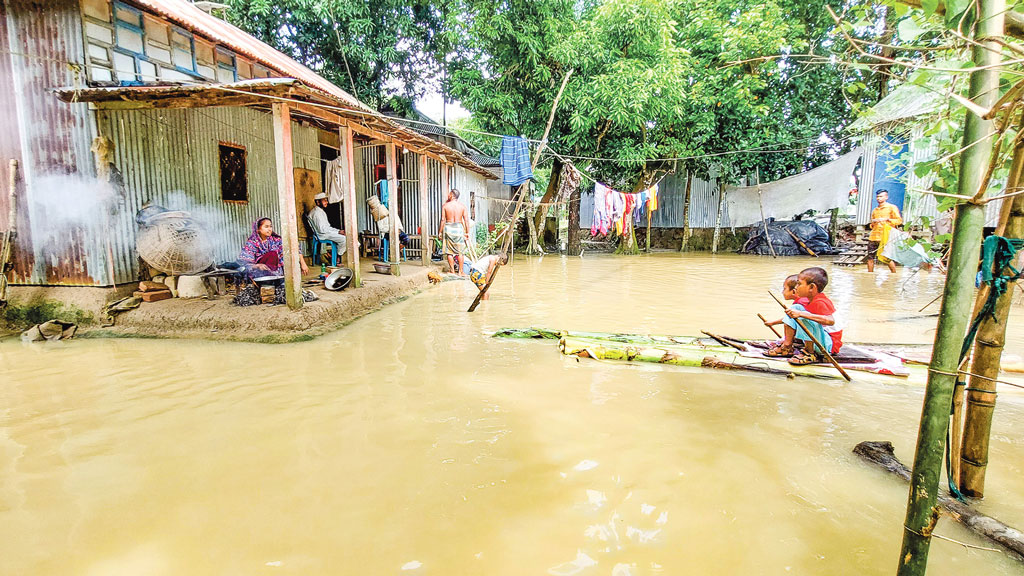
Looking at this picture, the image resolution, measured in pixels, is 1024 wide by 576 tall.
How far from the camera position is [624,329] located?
6.55 meters

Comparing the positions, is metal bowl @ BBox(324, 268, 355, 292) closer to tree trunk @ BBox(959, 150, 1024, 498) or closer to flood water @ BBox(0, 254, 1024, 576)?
flood water @ BBox(0, 254, 1024, 576)

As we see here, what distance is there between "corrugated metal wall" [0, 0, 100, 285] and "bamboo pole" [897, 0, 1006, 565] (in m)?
8.15

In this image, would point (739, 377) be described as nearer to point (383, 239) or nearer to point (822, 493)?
point (822, 493)

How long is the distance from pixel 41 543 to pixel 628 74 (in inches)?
588

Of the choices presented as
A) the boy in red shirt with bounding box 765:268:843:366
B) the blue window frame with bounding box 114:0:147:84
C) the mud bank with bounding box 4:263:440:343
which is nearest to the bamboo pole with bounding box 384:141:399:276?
the mud bank with bounding box 4:263:440:343

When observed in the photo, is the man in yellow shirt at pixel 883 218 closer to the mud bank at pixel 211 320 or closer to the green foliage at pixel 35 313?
the mud bank at pixel 211 320

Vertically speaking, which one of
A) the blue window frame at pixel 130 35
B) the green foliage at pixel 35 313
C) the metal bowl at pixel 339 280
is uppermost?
the blue window frame at pixel 130 35

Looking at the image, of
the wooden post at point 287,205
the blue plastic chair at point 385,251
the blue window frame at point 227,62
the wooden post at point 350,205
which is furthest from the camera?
the blue plastic chair at point 385,251

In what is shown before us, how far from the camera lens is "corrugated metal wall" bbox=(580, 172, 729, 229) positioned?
1991 centimetres

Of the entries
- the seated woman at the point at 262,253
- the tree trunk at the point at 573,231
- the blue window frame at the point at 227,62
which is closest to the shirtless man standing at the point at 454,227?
the seated woman at the point at 262,253

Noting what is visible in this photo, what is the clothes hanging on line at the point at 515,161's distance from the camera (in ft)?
42.5

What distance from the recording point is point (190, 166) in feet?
25.5

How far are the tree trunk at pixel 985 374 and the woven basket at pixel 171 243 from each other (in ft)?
26.1

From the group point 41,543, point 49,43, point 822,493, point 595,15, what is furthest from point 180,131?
point 595,15
